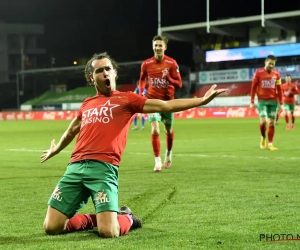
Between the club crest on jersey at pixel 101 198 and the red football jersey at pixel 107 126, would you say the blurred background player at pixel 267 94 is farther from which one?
the club crest on jersey at pixel 101 198

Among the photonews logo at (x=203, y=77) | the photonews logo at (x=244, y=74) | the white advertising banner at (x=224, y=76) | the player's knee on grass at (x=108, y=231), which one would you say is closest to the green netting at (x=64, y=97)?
the photonews logo at (x=203, y=77)

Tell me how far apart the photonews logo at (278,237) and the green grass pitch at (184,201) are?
66mm

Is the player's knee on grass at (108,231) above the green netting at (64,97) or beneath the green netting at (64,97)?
above

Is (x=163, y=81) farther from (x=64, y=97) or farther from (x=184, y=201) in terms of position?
(x=64, y=97)

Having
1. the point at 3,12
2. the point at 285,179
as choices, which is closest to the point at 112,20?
the point at 3,12

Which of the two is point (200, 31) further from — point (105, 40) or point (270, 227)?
point (270, 227)

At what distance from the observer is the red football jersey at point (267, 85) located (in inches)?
644

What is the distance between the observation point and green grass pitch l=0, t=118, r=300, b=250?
538 centimetres

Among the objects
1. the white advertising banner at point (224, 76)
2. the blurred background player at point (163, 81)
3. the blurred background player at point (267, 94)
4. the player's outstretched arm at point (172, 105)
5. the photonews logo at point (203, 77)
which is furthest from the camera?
the photonews logo at point (203, 77)

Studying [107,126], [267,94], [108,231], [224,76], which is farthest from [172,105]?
[224,76]

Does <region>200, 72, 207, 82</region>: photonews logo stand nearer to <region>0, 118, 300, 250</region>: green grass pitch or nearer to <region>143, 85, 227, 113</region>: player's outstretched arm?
<region>0, 118, 300, 250</region>: green grass pitch

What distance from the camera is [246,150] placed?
15891 millimetres

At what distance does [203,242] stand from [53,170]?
6995 millimetres

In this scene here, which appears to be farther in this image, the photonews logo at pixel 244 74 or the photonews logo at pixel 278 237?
the photonews logo at pixel 244 74
